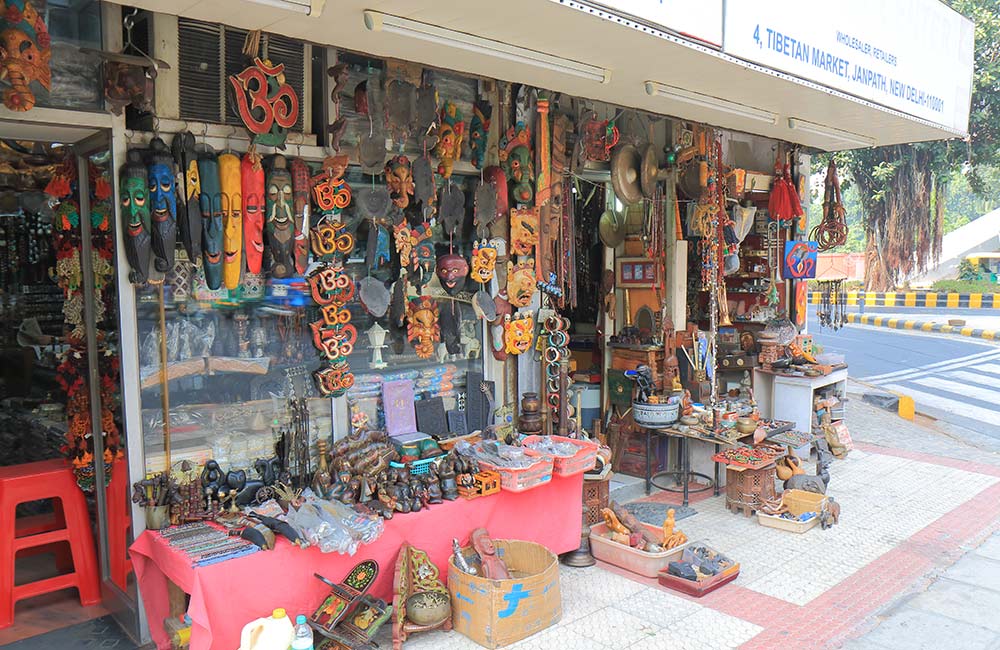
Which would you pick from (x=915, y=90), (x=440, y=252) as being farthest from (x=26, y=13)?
(x=915, y=90)

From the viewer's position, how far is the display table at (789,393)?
23.1 feet

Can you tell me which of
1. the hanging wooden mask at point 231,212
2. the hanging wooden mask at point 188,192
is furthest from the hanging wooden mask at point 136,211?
the hanging wooden mask at point 231,212

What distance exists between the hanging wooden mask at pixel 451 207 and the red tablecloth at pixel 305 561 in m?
1.74

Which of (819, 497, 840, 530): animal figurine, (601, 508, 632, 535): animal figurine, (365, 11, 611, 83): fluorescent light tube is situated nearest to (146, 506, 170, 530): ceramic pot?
(365, 11, 611, 83): fluorescent light tube

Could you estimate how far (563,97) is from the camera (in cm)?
564

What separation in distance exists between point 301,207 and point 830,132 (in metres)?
5.01

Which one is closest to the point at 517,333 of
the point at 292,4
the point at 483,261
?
the point at 483,261

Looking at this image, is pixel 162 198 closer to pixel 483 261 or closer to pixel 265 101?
pixel 265 101

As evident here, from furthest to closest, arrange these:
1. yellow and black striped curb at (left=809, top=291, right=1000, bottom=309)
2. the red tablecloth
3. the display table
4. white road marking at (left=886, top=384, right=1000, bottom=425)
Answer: yellow and black striped curb at (left=809, top=291, right=1000, bottom=309)
white road marking at (left=886, top=384, right=1000, bottom=425)
the display table
the red tablecloth

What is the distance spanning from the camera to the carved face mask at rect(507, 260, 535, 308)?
5.10 meters

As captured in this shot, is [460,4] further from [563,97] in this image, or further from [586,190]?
[586,190]

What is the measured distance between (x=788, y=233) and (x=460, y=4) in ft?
18.8

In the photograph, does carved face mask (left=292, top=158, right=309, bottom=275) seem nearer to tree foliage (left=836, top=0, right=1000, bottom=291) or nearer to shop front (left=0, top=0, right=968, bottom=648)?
shop front (left=0, top=0, right=968, bottom=648)

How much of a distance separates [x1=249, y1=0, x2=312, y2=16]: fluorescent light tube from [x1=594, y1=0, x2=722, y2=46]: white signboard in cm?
125
